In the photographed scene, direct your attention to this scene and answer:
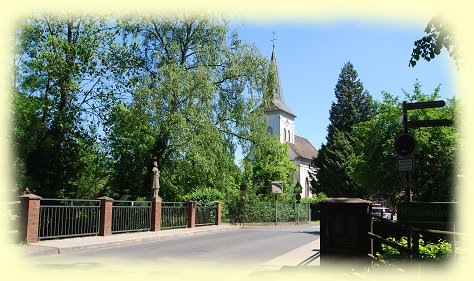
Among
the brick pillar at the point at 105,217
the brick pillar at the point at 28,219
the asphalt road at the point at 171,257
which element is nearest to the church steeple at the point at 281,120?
the brick pillar at the point at 105,217

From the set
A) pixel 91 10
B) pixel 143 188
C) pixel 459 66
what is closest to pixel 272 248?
pixel 459 66

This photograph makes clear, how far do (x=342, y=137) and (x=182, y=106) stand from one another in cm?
3744

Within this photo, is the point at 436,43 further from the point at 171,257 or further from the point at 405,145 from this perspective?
the point at 171,257

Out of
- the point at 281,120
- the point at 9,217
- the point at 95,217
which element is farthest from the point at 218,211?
the point at 281,120

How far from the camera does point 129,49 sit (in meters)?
26.7

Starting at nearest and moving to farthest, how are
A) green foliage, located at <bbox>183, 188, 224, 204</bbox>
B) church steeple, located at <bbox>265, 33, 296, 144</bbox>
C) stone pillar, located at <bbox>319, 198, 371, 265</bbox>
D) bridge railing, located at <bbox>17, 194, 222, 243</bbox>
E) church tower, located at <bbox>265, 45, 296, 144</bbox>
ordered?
stone pillar, located at <bbox>319, 198, 371, 265</bbox> < bridge railing, located at <bbox>17, 194, 222, 243</bbox> < green foliage, located at <bbox>183, 188, 224, 204</bbox> < church steeple, located at <bbox>265, 33, 296, 144</bbox> < church tower, located at <bbox>265, 45, 296, 144</bbox>

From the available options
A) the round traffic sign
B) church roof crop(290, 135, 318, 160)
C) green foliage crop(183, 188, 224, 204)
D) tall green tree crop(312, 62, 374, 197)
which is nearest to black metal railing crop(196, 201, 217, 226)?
green foliage crop(183, 188, 224, 204)

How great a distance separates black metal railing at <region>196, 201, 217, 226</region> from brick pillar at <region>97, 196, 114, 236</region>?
9.13 metres

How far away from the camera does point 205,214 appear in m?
27.4

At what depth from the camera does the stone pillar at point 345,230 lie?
7.14 m

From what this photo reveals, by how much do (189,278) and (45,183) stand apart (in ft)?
62.7

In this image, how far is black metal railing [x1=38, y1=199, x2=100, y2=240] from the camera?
579 inches

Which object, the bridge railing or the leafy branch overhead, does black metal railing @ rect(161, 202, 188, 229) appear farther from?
the leafy branch overhead

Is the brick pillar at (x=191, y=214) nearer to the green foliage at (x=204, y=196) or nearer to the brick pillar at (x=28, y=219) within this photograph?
the green foliage at (x=204, y=196)
